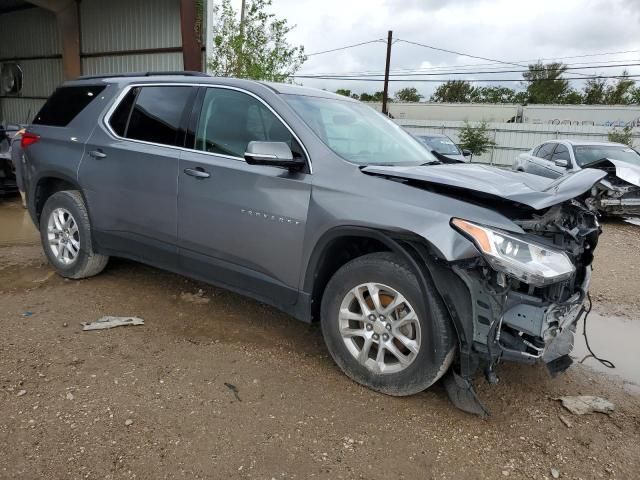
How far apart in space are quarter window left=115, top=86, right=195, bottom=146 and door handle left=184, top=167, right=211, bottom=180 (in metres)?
0.28

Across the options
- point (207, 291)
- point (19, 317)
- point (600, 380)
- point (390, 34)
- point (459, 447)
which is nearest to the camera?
point (459, 447)

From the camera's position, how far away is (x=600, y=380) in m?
3.44

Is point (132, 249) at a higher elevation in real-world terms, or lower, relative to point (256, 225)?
lower

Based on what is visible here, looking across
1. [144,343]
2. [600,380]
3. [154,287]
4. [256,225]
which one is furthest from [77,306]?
[600,380]

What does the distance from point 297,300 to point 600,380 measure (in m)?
2.17

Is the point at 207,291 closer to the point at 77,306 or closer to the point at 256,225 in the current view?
the point at 77,306

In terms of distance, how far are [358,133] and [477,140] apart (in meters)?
22.0

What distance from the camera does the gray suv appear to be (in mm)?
2551

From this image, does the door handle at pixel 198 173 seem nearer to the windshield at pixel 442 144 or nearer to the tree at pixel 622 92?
the windshield at pixel 442 144

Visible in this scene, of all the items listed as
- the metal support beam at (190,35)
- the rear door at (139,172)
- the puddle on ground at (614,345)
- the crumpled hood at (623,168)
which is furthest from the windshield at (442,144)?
the rear door at (139,172)

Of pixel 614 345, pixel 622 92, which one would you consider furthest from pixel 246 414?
pixel 622 92

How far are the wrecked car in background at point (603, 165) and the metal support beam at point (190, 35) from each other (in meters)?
7.89

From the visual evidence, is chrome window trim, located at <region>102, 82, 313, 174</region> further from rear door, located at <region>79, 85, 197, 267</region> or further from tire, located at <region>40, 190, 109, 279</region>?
tire, located at <region>40, 190, 109, 279</region>

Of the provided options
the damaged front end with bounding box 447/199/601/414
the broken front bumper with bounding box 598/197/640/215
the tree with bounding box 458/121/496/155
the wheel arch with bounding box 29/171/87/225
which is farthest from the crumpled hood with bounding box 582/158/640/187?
the tree with bounding box 458/121/496/155
